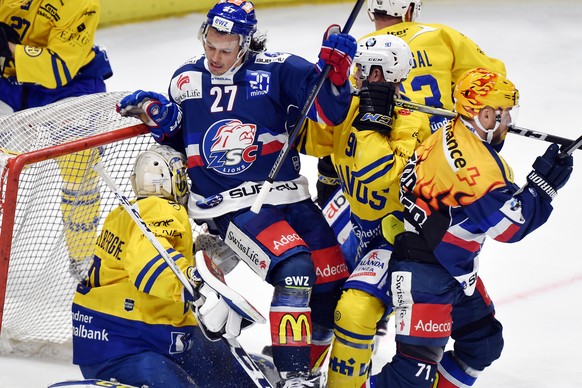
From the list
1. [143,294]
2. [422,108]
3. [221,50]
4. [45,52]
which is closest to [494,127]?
[422,108]

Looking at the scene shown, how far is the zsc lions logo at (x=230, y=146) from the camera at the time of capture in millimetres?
3531

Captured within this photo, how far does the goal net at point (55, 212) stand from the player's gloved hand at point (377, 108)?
2.94ft

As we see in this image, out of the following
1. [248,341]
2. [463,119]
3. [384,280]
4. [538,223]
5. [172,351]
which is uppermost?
[463,119]

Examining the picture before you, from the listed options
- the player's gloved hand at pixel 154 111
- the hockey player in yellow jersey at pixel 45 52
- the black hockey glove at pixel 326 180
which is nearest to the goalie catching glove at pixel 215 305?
the player's gloved hand at pixel 154 111

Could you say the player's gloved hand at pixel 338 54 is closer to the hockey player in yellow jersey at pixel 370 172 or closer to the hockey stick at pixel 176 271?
the hockey player in yellow jersey at pixel 370 172

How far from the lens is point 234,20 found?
3447mm

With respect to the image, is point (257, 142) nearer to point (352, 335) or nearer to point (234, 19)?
point (234, 19)

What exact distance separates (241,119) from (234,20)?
29 cm

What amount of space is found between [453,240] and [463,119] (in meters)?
0.33

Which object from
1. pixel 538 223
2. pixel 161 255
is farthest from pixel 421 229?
pixel 161 255

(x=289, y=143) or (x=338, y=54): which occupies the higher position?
(x=338, y=54)

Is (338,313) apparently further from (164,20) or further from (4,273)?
(164,20)

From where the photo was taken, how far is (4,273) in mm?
3594

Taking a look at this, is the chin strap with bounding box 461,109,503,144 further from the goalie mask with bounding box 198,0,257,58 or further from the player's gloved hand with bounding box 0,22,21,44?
the player's gloved hand with bounding box 0,22,21,44
